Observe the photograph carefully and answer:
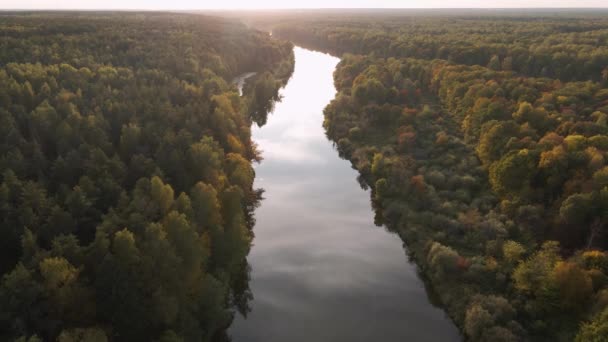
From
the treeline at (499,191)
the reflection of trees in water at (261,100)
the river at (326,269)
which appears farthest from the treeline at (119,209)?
the treeline at (499,191)

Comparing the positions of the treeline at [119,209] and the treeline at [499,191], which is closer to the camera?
the treeline at [119,209]

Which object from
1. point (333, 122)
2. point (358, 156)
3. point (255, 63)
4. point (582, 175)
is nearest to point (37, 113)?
point (358, 156)

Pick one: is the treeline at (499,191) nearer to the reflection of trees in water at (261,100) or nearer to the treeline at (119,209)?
the reflection of trees in water at (261,100)

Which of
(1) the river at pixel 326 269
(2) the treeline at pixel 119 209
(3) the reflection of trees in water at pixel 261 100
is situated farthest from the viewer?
(3) the reflection of trees in water at pixel 261 100

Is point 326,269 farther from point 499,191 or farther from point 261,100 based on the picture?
point 261,100

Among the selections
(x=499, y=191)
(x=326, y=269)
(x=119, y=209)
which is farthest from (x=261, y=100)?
(x=119, y=209)

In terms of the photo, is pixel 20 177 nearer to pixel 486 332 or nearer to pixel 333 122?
pixel 486 332
